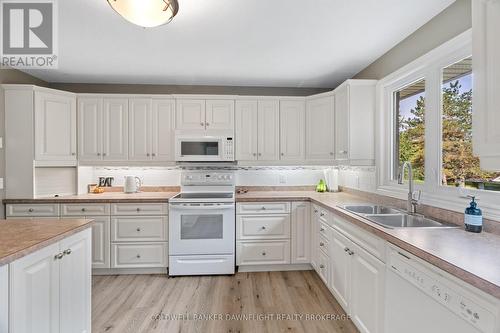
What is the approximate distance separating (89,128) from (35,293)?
250 centimetres

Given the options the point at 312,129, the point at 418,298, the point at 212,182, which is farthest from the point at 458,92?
the point at 212,182

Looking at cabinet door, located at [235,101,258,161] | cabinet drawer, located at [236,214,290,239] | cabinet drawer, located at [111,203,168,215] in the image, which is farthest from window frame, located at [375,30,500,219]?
cabinet drawer, located at [111,203,168,215]

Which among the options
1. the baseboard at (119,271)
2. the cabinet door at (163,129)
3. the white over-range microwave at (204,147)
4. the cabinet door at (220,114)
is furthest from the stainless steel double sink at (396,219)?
the baseboard at (119,271)

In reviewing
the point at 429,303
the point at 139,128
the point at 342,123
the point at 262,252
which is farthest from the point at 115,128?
the point at 429,303

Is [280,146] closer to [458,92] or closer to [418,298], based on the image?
[458,92]

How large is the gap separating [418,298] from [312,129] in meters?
2.42

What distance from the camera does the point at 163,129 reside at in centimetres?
337

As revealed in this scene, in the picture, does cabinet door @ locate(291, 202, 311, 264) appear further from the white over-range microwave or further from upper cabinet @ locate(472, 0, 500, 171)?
upper cabinet @ locate(472, 0, 500, 171)

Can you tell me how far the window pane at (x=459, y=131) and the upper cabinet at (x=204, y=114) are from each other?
7.36 ft

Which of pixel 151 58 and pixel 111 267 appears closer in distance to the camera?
pixel 151 58

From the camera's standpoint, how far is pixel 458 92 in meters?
1.88

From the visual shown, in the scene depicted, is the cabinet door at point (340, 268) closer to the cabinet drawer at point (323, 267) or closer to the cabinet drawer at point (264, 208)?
the cabinet drawer at point (323, 267)

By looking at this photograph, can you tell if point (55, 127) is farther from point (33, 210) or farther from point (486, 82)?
point (486, 82)

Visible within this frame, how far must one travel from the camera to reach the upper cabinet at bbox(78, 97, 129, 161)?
10.8 ft
